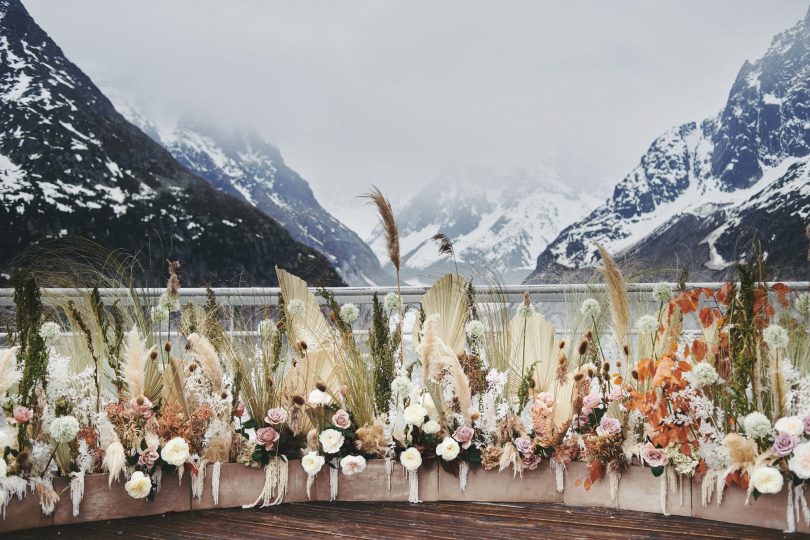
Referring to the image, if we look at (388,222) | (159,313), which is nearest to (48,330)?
(159,313)

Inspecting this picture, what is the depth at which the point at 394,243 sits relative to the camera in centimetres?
184

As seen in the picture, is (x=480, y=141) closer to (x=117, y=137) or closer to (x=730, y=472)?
(x=117, y=137)

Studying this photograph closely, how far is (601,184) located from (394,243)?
452cm

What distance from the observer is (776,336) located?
1584 mm

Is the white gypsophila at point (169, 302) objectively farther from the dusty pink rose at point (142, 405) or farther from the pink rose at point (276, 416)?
the pink rose at point (276, 416)

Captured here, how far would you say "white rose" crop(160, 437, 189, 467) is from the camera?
5.64 feet

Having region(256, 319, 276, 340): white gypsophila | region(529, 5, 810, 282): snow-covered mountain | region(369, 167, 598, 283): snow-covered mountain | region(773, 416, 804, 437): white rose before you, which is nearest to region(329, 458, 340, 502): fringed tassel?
region(256, 319, 276, 340): white gypsophila

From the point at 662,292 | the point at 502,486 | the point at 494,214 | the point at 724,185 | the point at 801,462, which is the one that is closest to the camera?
the point at 801,462

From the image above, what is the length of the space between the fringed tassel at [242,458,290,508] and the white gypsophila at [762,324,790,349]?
1.15 meters

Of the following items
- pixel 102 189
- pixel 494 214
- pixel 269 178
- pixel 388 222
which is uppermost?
pixel 269 178

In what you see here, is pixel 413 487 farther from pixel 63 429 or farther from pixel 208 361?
pixel 63 429

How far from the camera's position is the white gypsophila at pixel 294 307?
209 centimetres

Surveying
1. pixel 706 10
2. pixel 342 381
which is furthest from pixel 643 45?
pixel 342 381

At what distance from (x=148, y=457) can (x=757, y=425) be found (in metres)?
1.36
